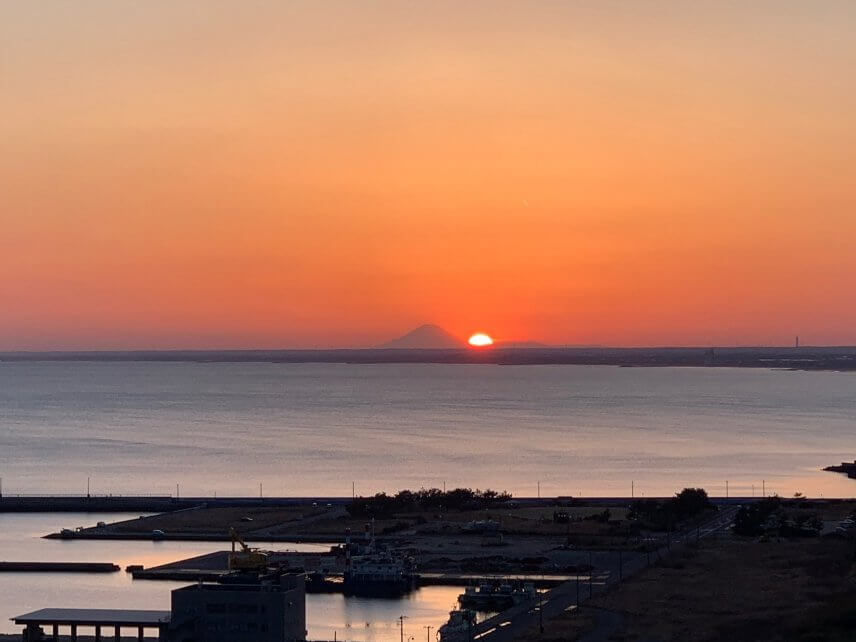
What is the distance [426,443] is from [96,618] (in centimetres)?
5849

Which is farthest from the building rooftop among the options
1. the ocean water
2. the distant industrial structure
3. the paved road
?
the ocean water

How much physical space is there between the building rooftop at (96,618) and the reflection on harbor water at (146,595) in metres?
4.20

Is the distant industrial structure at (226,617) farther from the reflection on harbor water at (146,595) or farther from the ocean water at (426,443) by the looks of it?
the ocean water at (426,443)

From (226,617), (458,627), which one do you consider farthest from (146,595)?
(226,617)

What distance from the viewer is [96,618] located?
26.9 metres

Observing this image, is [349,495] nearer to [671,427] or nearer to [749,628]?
[749,628]

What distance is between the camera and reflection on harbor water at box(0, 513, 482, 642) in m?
31.8

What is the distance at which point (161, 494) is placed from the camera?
60.3 meters

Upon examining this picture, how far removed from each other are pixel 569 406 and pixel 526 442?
42.8 m

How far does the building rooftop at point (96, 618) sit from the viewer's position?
2647cm

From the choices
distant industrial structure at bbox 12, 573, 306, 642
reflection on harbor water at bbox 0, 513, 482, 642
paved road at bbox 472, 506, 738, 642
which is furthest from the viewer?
reflection on harbor water at bbox 0, 513, 482, 642

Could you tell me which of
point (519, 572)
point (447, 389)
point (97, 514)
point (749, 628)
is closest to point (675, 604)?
point (749, 628)

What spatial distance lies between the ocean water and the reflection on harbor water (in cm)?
1596

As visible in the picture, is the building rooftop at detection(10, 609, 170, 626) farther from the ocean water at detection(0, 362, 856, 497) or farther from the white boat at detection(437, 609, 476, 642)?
A: the ocean water at detection(0, 362, 856, 497)
